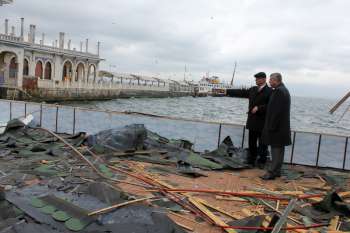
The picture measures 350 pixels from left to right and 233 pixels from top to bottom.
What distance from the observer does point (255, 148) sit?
7016 millimetres

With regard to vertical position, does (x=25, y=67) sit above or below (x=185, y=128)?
above

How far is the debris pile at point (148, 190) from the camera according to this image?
147 inches

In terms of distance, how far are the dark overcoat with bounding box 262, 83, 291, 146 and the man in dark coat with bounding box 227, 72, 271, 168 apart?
1.73 ft

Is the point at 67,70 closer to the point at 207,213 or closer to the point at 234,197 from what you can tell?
the point at 234,197

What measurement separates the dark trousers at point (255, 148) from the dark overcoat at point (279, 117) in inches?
29.7

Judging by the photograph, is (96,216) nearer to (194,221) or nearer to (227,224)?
(194,221)

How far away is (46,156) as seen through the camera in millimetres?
6547

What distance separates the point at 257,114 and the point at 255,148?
0.67m

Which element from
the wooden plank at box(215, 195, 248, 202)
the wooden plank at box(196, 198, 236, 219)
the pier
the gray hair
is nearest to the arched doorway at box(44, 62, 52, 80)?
the pier

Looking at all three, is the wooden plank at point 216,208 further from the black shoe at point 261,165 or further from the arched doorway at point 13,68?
the arched doorway at point 13,68

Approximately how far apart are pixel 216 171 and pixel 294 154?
2.13 metres

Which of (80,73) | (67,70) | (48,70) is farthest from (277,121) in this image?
(80,73)

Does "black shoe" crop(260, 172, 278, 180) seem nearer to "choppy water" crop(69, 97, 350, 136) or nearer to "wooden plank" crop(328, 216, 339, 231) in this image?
"wooden plank" crop(328, 216, 339, 231)

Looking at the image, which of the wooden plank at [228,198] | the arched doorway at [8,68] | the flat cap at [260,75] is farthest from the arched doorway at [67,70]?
the wooden plank at [228,198]
